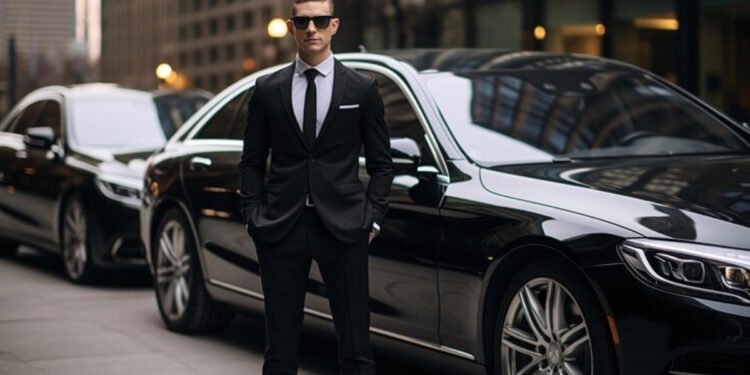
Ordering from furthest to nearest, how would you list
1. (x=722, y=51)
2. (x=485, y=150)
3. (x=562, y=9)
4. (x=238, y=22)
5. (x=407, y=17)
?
(x=238, y=22) < (x=407, y=17) < (x=562, y=9) < (x=722, y=51) < (x=485, y=150)

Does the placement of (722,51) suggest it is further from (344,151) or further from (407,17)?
(344,151)

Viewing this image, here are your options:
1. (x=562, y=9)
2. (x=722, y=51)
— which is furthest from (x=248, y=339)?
(x=562, y=9)

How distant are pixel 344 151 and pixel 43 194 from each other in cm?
706

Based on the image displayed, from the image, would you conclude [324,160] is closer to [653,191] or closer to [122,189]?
[653,191]

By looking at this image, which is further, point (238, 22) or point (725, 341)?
point (238, 22)

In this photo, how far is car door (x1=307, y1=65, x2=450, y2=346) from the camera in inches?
218

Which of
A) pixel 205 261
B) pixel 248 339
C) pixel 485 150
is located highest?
pixel 485 150

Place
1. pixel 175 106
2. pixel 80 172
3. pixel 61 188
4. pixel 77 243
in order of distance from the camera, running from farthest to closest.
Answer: pixel 175 106, pixel 61 188, pixel 80 172, pixel 77 243

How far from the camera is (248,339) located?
784 cm

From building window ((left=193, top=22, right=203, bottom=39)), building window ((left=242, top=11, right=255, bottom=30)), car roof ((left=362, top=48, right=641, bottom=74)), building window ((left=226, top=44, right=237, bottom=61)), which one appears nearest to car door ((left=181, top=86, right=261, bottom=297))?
car roof ((left=362, top=48, right=641, bottom=74))

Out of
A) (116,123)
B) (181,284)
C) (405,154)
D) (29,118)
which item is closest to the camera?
(405,154)

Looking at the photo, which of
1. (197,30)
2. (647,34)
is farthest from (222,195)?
(197,30)

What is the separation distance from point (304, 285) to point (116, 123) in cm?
722

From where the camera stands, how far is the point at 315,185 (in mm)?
4676
